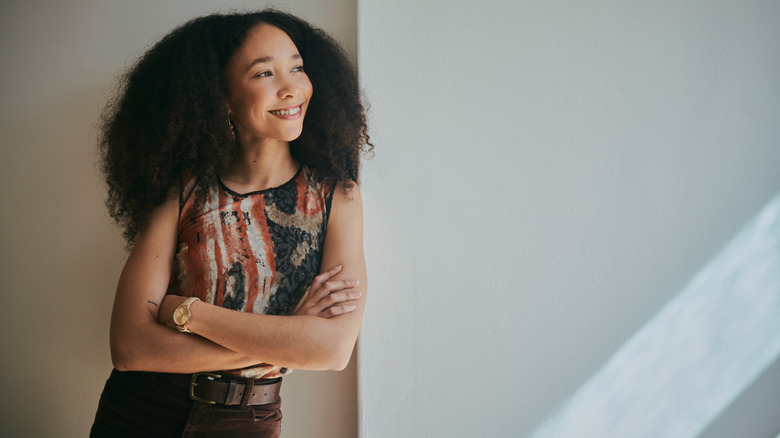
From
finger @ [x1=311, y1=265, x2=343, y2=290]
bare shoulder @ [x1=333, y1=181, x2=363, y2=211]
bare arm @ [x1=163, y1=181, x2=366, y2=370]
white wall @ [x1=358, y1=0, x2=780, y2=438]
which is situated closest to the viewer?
bare arm @ [x1=163, y1=181, x2=366, y2=370]

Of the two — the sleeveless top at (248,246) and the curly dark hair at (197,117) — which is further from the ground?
the curly dark hair at (197,117)

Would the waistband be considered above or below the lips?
below

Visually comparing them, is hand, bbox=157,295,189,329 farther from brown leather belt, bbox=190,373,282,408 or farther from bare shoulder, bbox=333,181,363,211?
bare shoulder, bbox=333,181,363,211

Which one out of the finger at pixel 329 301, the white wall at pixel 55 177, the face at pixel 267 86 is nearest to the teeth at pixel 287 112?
the face at pixel 267 86

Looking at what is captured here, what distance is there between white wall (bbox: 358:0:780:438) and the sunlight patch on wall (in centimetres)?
5

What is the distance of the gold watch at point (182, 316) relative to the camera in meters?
1.62

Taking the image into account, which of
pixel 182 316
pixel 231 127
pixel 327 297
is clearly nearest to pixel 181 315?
pixel 182 316

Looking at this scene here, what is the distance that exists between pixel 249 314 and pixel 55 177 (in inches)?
37.5

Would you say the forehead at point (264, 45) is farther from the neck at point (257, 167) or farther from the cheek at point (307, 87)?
the neck at point (257, 167)

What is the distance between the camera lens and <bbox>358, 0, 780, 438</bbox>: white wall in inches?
79.3

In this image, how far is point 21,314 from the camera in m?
2.07

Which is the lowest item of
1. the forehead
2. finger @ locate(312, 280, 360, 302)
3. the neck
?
finger @ locate(312, 280, 360, 302)

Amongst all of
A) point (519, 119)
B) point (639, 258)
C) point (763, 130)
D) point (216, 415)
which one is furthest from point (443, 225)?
point (763, 130)

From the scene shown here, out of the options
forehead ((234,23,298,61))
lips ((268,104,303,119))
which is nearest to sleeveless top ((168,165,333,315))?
lips ((268,104,303,119))
